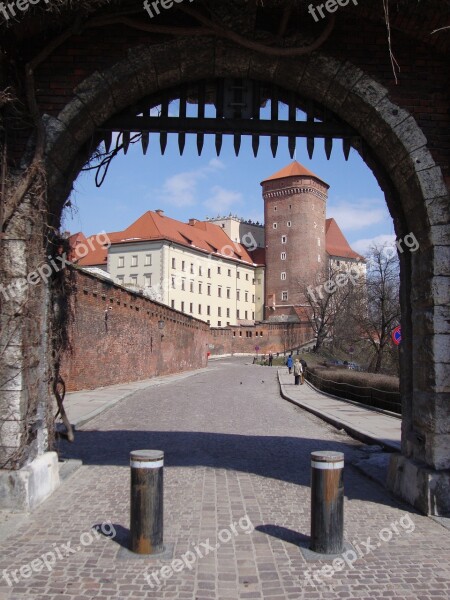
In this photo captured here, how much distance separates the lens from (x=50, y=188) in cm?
634

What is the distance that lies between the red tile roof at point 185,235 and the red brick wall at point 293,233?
283 inches

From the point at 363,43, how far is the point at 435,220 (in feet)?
6.82

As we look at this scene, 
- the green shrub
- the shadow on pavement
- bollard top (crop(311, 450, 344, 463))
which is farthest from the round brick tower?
bollard top (crop(311, 450, 344, 463))

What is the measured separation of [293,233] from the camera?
81.4 metres

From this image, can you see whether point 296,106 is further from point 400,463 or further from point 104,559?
point 104,559

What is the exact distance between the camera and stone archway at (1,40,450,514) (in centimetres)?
577

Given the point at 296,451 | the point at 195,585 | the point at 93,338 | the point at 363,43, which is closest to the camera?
the point at 195,585

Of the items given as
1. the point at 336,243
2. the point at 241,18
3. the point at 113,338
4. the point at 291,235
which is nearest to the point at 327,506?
the point at 241,18

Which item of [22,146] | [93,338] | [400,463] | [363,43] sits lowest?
[400,463]

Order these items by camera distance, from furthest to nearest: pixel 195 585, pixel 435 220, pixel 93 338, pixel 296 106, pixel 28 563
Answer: pixel 93 338
pixel 296 106
pixel 435 220
pixel 28 563
pixel 195 585

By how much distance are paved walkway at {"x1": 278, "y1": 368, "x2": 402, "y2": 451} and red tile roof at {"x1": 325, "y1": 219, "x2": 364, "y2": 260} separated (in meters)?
76.0

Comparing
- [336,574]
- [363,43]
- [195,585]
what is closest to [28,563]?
[195,585]

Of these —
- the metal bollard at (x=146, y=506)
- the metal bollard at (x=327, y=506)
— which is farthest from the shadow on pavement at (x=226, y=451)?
the metal bollard at (x=146, y=506)

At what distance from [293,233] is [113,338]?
59.5 m
